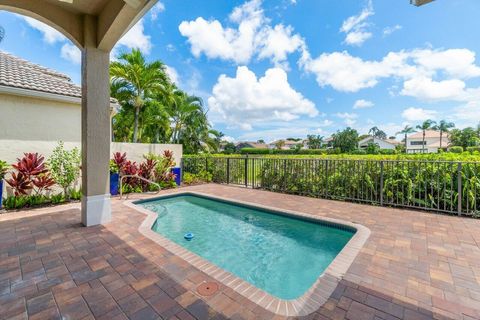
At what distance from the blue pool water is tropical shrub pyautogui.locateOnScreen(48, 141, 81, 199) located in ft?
7.73

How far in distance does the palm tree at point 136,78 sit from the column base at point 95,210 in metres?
9.92

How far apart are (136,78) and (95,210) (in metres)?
10.2

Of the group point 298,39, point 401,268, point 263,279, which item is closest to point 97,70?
point 263,279

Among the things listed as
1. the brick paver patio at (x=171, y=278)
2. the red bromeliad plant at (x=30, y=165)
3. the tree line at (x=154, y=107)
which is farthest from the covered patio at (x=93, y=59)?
the tree line at (x=154, y=107)

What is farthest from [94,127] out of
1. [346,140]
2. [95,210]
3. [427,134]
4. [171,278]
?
[427,134]

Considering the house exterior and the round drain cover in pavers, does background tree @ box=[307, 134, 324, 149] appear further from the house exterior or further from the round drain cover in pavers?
the round drain cover in pavers

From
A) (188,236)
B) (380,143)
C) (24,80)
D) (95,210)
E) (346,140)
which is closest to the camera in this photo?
(95,210)

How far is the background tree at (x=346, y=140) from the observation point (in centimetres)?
5062

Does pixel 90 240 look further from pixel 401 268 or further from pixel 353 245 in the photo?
pixel 401 268

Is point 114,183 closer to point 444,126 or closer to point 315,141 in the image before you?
point 315,141

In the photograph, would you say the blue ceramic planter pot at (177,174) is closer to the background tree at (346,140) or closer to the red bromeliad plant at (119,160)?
the red bromeliad plant at (119,160)

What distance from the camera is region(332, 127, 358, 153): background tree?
5062 cm

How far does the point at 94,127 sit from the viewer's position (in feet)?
13.5

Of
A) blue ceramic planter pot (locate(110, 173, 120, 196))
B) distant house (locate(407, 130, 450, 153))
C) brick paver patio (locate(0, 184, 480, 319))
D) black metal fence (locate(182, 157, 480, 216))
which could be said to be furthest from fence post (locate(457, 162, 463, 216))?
distant house (locate(407, 130, 450, 153))
